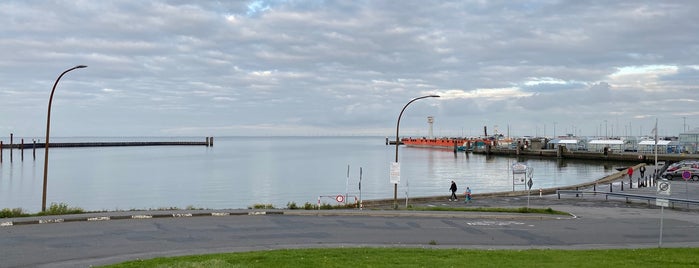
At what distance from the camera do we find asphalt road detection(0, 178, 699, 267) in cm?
1850

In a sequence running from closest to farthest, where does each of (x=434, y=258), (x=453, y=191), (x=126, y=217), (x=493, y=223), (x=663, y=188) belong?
(x=434, y=258)
(x=663, y=188)
(x=126, y=217)
(x=493, y=223)
(x=453, y=191)

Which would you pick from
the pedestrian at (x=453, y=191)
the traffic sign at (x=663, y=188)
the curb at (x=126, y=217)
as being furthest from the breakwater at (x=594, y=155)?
the curb at (x=126, y=217)

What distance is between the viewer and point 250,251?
1780 centimetres

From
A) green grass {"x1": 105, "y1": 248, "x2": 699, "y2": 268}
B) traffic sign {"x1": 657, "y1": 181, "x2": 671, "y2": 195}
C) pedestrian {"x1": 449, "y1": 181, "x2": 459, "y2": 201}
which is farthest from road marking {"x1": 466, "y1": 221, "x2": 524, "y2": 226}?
pedestrian {"x1": 449, "y1": 181, "x2": 459, "y2": 201}

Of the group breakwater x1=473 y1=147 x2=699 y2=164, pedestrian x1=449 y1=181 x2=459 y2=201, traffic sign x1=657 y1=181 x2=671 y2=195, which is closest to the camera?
traffic sign x1=657 y1=181 x2=671 y2=195

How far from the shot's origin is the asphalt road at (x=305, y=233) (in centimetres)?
1850

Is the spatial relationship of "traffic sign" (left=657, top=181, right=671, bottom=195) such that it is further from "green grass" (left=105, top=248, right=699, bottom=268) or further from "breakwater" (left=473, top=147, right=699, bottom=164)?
"breakwater" (left=473, top=147, right=699, bottom=164)

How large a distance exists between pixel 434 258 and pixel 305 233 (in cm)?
773

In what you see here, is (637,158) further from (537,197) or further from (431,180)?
(537,197)

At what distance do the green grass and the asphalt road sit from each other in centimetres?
191

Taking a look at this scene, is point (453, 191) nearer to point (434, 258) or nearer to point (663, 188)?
point (663, 188)

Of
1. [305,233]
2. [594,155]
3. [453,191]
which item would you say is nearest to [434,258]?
[305,233]

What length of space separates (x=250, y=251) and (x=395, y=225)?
29.6 feet

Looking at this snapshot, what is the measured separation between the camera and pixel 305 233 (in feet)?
74.3
